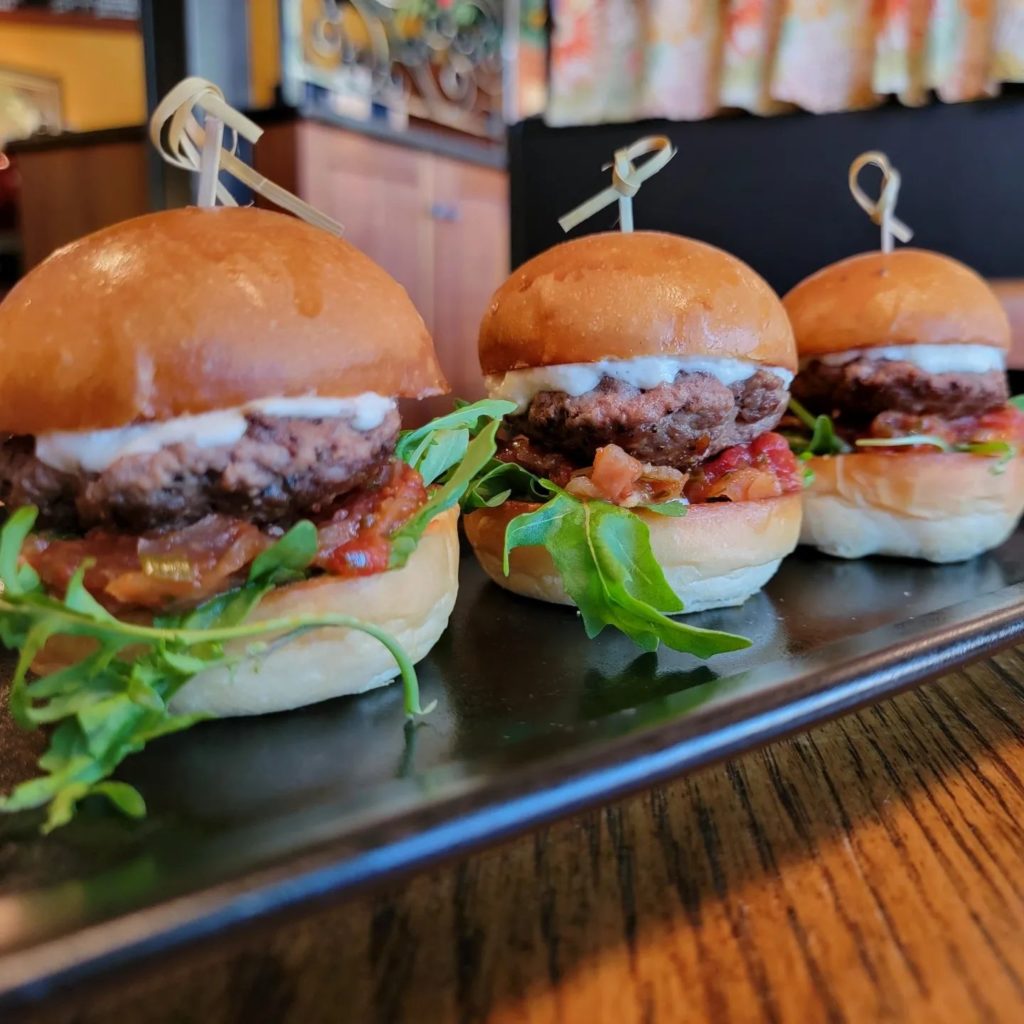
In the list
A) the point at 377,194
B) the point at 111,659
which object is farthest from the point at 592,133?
the point at 111,659

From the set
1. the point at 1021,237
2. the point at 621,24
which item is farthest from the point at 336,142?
the point at 1021,237

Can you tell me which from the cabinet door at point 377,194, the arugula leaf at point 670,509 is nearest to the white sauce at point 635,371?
the arugula leaf at point 670,509

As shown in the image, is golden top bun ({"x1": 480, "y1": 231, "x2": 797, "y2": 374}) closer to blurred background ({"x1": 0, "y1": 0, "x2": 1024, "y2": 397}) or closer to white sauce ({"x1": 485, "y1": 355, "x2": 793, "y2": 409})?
white sauce ({"x1": 485, "y1": 355, "x2": 793, "y2": 409})

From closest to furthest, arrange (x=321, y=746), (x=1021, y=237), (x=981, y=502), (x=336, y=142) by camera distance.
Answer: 1. (x=321, y=746)
2. (x=981, y=502)
3. (x=1021, y=237)
4. (x=336, y=142)

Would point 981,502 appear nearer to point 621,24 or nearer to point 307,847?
point 307,847

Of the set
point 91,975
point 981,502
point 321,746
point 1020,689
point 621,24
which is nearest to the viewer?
point 91,975

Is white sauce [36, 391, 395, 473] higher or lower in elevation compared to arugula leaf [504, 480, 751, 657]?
higher

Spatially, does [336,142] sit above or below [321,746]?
above

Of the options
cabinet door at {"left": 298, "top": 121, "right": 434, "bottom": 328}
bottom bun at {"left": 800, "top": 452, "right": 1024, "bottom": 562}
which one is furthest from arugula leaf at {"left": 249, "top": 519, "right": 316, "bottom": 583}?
cabinet door at {"left": 298, "top": 121, "right": 434, "bottom": 328}
